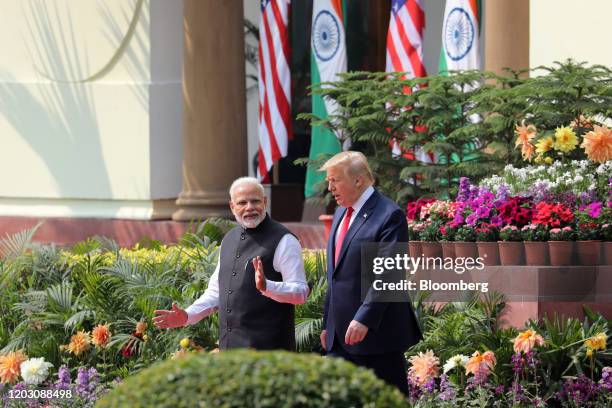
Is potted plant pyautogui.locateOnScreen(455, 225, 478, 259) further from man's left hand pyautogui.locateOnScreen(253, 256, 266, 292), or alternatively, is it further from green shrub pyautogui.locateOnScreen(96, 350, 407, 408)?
green shrub pyautogui.locateOnScreen(96, 350, 407, 408)

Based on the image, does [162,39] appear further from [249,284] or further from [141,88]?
[249,284]

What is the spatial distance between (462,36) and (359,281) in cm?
629

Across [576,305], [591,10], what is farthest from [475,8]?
[576,305]

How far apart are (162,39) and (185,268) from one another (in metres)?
Answer: 5.76

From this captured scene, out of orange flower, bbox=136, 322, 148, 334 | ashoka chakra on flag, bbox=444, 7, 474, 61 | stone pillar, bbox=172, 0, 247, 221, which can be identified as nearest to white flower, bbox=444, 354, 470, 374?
orange flower, bbox=136, 322, 148, 334

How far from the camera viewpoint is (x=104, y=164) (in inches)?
631

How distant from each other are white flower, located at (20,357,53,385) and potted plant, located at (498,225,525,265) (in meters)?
3.36

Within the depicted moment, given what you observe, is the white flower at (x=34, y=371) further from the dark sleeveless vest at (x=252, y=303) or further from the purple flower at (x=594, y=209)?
the purple flower at (x=594, y=209)

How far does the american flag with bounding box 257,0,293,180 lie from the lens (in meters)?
14.5

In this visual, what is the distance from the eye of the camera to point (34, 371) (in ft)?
30.7

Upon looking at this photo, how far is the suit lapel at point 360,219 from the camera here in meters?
6.85

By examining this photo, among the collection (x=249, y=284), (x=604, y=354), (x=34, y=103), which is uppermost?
(x=34, y=103)

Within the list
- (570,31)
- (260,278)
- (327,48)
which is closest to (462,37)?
(570,31)

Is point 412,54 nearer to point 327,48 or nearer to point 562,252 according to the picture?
point 327,48
